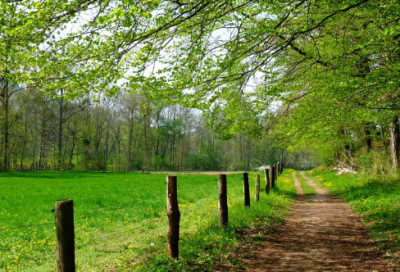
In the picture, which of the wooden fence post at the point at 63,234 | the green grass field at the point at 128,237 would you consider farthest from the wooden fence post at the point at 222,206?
the wooden fence post at the point at 63,234

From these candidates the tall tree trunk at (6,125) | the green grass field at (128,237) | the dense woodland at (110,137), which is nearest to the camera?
the green grass field at (128,237)

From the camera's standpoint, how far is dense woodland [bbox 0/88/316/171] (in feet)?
141

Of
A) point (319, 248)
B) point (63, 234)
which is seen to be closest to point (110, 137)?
point (319, 248)

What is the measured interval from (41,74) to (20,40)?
1.12m

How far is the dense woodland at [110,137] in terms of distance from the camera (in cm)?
4291

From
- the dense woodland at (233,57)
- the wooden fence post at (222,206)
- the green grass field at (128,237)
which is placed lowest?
the green grass field at (128,237)

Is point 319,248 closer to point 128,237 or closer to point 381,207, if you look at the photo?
point 381,207

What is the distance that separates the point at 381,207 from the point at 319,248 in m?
4.87

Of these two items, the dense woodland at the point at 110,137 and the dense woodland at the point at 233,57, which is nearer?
the dense woodland at the point at 233,57

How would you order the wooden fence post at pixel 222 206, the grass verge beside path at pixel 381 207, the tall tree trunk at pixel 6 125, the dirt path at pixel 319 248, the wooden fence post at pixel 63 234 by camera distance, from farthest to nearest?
the tall tree trunk at pixel 6 125 < the wooden fence post at pixel 222 206 < the grass verge beside path at pixel 381 207 < the dirt path at pixel 319 248 < the wooden fence post at pixel 63 234

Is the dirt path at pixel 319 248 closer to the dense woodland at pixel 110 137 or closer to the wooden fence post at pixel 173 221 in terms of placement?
the wooden fence post at pixel 173 221

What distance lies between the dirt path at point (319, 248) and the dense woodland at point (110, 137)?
27859 mm

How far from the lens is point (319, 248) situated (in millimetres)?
6469

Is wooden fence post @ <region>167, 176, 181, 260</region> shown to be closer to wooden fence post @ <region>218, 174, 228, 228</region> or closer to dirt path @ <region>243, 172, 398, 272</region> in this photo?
dirt path @ <region>243, 172, 398, 272</region>
